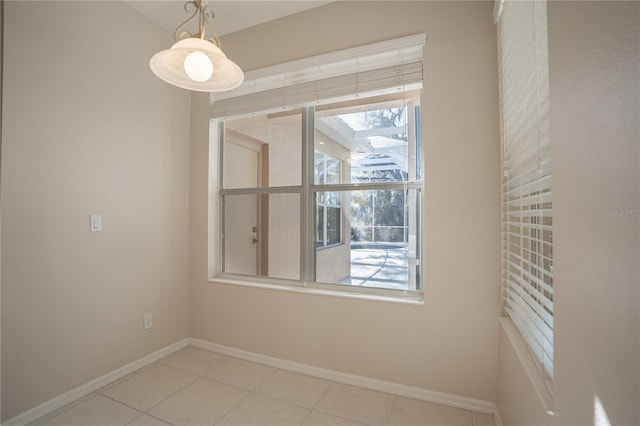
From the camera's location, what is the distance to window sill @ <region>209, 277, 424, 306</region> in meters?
1.99

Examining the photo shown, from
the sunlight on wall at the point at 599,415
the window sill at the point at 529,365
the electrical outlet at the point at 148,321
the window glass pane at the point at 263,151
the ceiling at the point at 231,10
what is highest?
the ceiling at the point at 231,10

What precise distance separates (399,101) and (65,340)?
290 centimetres

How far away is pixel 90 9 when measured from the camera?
6.63ft

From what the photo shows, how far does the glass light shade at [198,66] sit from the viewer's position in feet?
3.84

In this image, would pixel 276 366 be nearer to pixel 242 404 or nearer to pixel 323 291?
pixel 242 404

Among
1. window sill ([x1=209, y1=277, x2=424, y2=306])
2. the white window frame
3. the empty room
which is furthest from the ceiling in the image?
window sill ([x1=209, y1=277, x2=424, y2=306])

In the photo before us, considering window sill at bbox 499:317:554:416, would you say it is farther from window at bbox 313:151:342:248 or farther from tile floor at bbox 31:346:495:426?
window at bbox 313:151:342:248

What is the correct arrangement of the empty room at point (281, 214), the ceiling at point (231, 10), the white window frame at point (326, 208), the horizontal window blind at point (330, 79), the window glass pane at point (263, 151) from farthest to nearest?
the window glass pane at point (263, 151) < the white window frame at point (326, 208) < the ceiling at point (231, 10) < the horizontal window blind at point (330, 79) < the empty room at point (281, 214)

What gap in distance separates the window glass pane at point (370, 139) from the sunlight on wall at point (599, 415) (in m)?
1.59

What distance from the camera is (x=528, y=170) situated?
122 centimetres

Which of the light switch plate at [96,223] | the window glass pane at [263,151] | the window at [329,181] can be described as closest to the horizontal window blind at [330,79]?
the window at [329,181]

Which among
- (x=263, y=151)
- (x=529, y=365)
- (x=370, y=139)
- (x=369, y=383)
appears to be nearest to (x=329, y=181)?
(x=370, y=139)

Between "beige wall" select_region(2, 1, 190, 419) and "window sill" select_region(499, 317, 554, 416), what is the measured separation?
267 centimetres

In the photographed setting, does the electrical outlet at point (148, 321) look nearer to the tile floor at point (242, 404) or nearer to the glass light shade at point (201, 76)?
the tile floor at point (242, 404)
